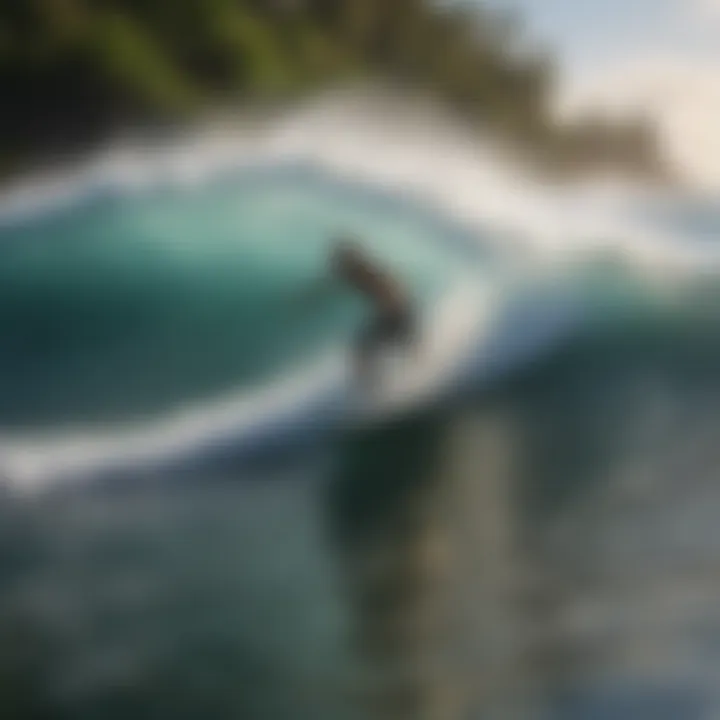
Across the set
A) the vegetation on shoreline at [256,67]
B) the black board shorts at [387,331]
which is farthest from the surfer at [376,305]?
the vegetation on shoreline at [256,67]

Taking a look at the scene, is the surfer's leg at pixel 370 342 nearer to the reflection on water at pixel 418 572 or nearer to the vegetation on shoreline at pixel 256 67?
the reflection on water at pixel 418 572

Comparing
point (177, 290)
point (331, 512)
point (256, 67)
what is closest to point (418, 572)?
point (331, 512)

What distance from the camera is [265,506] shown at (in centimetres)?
96

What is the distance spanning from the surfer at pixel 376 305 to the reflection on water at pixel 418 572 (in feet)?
0.22

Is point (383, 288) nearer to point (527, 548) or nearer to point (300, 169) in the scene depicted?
point (300, 169)

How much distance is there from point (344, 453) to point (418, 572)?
0.11 metres

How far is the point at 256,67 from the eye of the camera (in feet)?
3.24

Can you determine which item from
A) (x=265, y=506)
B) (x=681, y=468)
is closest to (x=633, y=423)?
(x=681, y=468)

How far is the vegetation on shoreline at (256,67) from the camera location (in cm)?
98

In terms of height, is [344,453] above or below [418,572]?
above

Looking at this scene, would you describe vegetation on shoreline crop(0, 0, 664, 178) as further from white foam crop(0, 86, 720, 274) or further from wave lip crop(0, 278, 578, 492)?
wave lip crop(0, 278, 578, 492)

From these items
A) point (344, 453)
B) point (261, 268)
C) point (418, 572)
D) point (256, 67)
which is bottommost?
point (418, 572)

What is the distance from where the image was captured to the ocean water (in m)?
0.93

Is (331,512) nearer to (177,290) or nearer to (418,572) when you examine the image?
(418,572)
